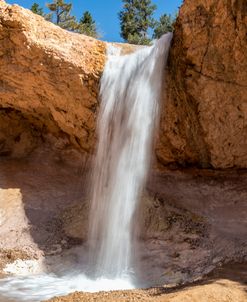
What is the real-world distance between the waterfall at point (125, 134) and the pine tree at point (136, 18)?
18514 millimetres

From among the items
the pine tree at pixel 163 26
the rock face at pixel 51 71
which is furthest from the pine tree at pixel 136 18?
the rock face at pixel 51 71

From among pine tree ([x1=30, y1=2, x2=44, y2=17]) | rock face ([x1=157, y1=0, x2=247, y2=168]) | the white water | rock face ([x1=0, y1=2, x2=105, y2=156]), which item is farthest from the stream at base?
pine tree ([x1=30, y1=2, x2=44, y2=17])

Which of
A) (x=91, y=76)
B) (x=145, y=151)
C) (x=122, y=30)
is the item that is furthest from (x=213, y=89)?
(x=122, y=30)

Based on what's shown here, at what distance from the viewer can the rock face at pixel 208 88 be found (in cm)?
751

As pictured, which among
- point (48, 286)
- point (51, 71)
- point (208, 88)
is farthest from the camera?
point (51, 71)

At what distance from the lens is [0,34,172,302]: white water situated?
794 centimetres

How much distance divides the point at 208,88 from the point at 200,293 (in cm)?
446

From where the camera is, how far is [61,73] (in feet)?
29.7

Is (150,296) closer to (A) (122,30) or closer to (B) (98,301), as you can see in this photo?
Answer: (B) (98,301)

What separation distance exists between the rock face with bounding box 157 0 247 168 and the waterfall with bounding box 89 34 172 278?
0.38m

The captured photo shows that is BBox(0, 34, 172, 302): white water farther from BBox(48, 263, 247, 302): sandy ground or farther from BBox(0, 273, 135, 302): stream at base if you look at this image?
BBox(48, 263, 247, 302): sandy ground

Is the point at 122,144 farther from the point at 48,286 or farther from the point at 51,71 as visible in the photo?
the point at 48,286

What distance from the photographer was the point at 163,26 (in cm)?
2739

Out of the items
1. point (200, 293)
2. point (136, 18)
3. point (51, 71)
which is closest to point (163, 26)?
point (136, 18)
